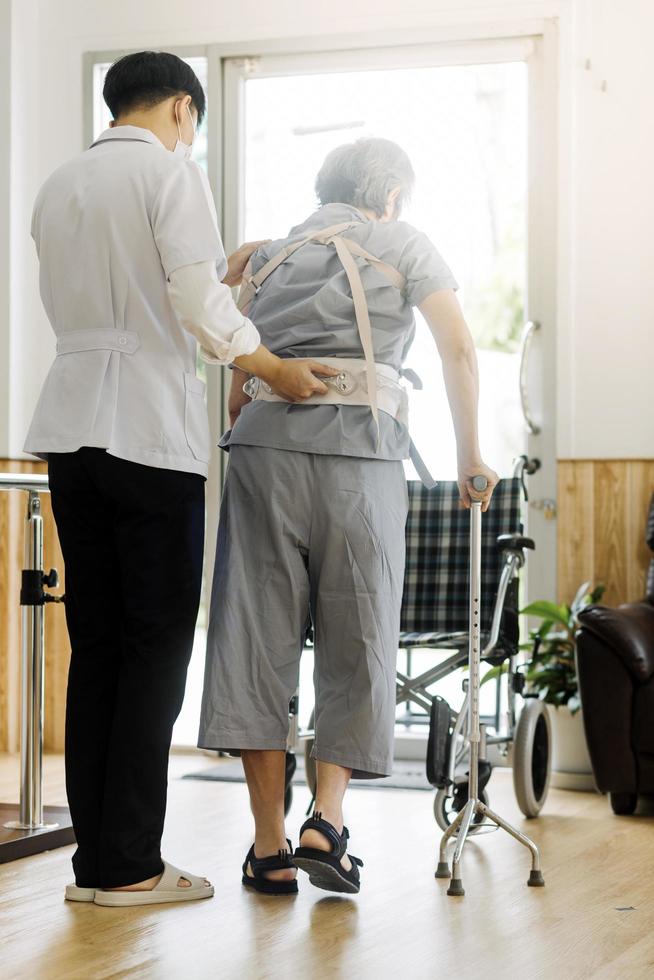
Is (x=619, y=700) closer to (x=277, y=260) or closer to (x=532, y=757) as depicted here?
(x=532, y=757)

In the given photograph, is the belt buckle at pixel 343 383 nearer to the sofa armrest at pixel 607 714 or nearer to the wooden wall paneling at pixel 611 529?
A: the sofa armrest at pixel 607 714

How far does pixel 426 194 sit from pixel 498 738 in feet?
6.72

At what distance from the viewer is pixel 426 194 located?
423 cm

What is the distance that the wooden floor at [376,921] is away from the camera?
1.81 m

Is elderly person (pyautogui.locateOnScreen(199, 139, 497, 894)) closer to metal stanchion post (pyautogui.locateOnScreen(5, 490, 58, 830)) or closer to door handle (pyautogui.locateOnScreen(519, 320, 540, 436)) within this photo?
metal stanchion post (pyautogui.locateOnScreen(5, 490, 58, 830))

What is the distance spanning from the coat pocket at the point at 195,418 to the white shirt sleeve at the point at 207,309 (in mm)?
103

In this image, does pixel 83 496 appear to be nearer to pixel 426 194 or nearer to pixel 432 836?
pixel 432 836

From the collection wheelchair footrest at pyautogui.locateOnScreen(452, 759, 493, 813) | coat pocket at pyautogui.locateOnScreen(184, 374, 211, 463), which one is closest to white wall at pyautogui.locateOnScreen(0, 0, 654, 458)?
wheelchair footrest at pyautogui.locateOnScreen(452, 759, 493, 813)

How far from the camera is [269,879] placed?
2.25m

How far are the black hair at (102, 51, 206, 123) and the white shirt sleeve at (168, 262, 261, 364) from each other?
345mm

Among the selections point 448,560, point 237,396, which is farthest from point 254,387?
point 448,560

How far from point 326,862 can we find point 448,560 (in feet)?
4.31

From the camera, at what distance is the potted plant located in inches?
142

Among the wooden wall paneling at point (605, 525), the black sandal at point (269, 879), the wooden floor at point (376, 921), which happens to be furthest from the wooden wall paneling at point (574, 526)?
the black sandal at point (269, 879)
